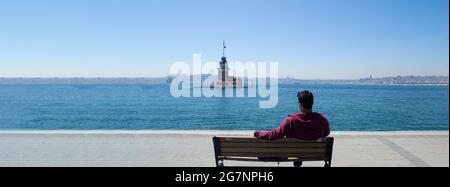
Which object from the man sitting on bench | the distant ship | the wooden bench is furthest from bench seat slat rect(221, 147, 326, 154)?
the distant ship

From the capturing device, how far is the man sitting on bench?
13.9 feet

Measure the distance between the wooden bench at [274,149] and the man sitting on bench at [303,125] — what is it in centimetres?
6

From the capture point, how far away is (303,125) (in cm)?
425

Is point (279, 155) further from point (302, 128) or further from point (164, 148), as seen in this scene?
point (164, 148)

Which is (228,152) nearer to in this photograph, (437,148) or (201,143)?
(201,143)

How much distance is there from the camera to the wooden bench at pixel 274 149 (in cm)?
429

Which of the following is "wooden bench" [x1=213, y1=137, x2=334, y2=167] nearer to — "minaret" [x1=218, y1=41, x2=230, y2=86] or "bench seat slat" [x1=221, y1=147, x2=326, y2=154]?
"bench seat slat" [x1=221, y1=147, x2=326, y2=154]

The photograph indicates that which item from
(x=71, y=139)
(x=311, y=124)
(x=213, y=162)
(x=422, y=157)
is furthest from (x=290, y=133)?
(x=71, y=139)

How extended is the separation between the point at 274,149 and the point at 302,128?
15.6 inches

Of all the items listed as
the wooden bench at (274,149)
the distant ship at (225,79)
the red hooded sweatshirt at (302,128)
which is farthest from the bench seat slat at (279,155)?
the distant ship at (225,79)

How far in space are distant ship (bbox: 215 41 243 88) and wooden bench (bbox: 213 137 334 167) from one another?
113618 mm

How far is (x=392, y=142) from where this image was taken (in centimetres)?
747

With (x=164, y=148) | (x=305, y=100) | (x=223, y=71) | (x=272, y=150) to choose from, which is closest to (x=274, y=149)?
(x=272, y=150)
